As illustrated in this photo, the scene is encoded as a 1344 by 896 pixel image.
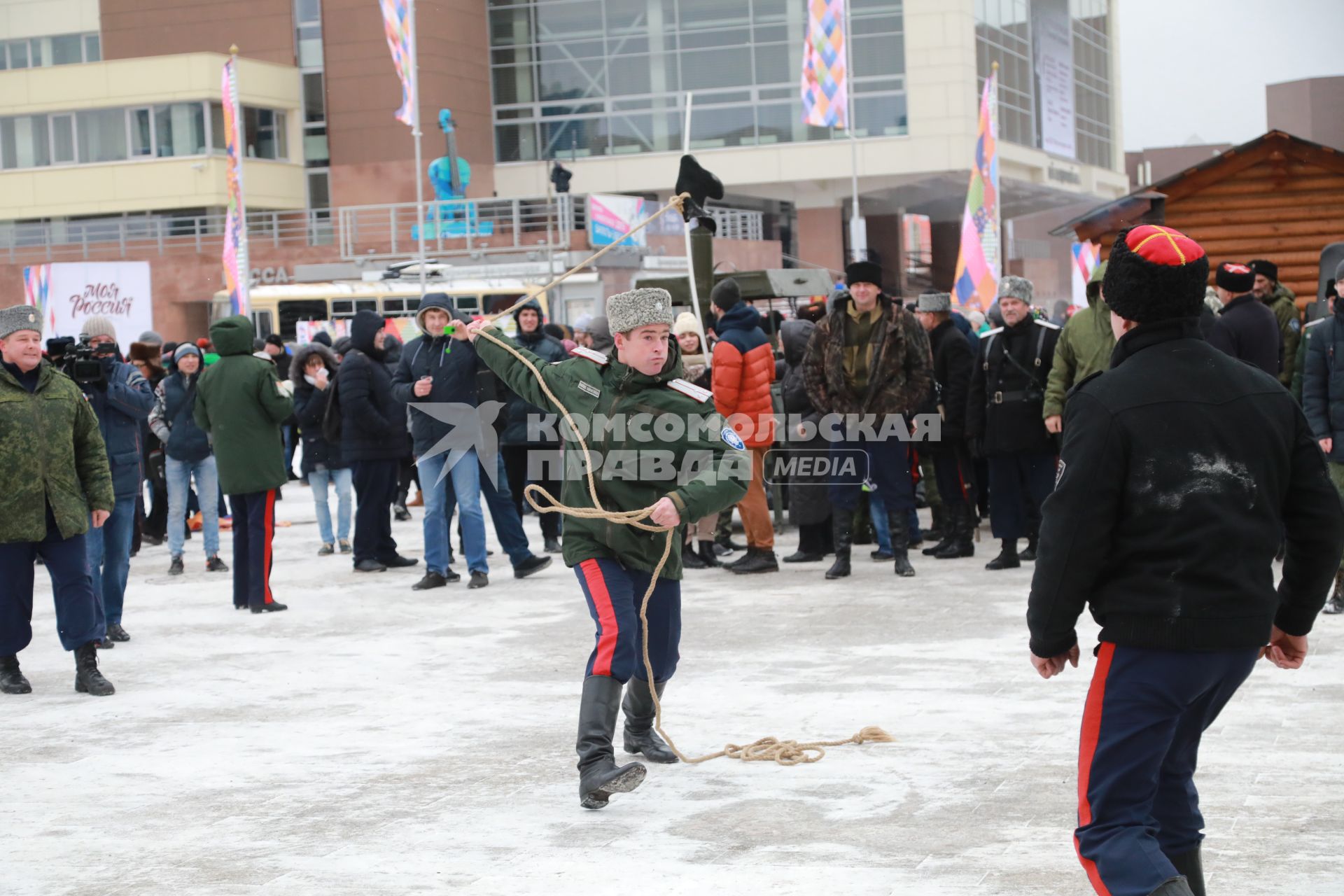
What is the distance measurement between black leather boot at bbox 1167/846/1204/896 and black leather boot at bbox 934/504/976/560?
25.3ft

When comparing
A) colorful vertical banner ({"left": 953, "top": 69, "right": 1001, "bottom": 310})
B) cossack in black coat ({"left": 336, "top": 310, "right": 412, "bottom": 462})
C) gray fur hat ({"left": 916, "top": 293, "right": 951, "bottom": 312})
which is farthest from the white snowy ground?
colorful vertical banner ({"left": 953, "top": 69, "right": 1001, "bottom": 310})

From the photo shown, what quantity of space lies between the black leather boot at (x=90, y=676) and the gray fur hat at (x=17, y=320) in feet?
5.03

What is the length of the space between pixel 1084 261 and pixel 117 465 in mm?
15356

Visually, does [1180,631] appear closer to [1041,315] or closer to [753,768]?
[753,768]

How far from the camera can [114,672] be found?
8.08 metres

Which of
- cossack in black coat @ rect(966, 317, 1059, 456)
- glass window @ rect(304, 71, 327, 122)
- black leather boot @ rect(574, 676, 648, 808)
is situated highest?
glass window @ rect(304, 71, 327, 122)

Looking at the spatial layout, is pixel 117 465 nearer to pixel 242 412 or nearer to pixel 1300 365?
pixel 242 412

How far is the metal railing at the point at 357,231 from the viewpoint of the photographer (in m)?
35.1

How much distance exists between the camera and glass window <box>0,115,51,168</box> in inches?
1732

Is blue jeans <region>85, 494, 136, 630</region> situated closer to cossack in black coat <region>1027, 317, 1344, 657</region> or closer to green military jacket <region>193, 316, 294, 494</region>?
green military jacket <region>193, 316, 294, 494</region>

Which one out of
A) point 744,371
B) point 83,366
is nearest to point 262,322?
point 744,371

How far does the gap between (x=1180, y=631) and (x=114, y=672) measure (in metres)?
6.24

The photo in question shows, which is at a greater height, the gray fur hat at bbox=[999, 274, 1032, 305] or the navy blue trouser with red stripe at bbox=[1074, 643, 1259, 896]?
the gray fur hat at bbox=[999, 274, 1032, 305]

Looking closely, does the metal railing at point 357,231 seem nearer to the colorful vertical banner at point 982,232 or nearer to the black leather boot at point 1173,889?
the colorful vertical banner at point 982,232
